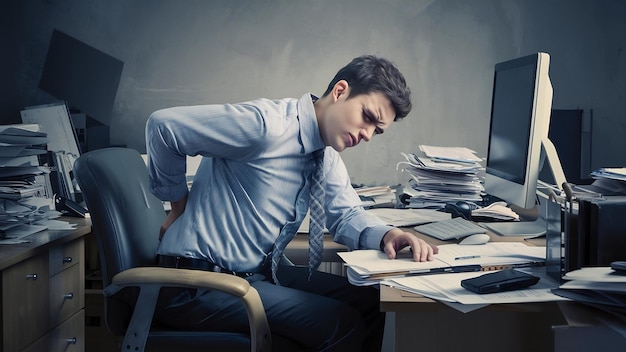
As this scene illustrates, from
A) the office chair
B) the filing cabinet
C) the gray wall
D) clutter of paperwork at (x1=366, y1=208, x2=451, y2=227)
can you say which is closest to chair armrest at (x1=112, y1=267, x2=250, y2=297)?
the office chair

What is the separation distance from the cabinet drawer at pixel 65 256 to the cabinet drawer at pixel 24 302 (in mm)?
49

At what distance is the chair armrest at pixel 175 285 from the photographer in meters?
1.57

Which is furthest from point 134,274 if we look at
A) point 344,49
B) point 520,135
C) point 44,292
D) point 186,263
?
point 344,49

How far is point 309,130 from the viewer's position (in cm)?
195

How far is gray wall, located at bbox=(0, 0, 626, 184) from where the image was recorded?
10.2 feet

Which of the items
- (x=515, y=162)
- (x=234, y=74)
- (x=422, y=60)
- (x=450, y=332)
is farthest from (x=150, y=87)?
(x=450, y=332)

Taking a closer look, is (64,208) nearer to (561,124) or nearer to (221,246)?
(221,246)

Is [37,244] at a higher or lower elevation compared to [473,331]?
higher

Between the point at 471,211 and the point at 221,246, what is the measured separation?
0.95 meters

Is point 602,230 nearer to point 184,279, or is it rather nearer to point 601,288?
point 601,288

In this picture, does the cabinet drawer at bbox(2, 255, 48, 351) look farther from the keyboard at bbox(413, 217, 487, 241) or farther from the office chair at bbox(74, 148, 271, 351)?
the keyboard at bbox(413, 217, 487, 241)

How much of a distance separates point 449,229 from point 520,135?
0.33 m

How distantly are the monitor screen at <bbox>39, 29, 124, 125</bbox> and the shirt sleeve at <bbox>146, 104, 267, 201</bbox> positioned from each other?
1.46m

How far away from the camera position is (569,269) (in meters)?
1.43
